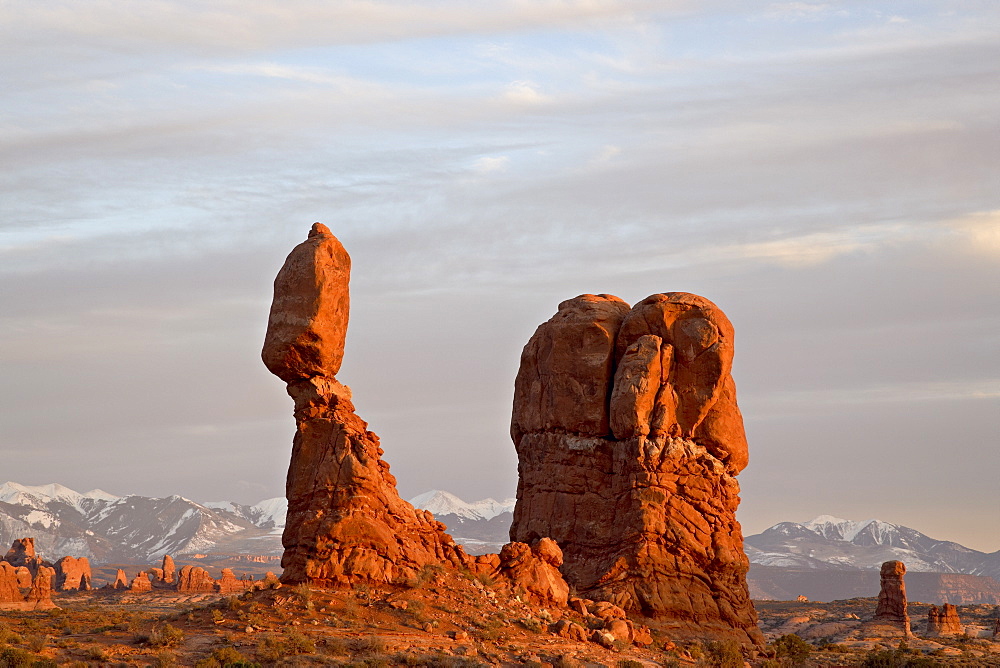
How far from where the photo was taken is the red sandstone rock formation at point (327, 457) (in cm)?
4156

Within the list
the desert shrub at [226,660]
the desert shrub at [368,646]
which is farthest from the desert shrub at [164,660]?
the desert shrub at [368,646]

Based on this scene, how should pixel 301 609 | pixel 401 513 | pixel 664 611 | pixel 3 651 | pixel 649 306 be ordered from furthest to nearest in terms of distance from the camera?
pixel 649 306 < pixel 664 611 < pixel 401 513 < pixel 301 609 < pixel 3 651

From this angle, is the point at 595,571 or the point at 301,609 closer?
the point at 301,609

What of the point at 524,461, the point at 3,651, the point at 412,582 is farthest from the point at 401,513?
the point at 524,461

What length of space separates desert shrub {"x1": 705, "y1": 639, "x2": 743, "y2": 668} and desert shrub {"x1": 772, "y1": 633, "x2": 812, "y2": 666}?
166 inches

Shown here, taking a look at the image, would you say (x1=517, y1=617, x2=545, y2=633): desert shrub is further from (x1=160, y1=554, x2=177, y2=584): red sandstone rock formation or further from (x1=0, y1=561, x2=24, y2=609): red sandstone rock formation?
(x1=160, y1=554, x2=177, y2=584): red sandstone rock formation

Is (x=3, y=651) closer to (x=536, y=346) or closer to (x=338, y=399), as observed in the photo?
(x=338, y=399)

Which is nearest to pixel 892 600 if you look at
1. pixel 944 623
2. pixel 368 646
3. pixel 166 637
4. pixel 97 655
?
pixel 944 623

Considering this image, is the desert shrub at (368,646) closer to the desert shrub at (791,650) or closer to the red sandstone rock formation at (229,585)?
the desert shrub at (791,650)

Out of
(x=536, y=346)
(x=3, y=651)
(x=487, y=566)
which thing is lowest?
(x=3, y=651)

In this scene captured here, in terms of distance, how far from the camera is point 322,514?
41812 millimetres

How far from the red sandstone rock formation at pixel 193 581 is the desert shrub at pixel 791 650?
58286 millimetres

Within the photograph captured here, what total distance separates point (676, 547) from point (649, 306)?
390 inches

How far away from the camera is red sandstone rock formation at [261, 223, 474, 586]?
4156 cm
